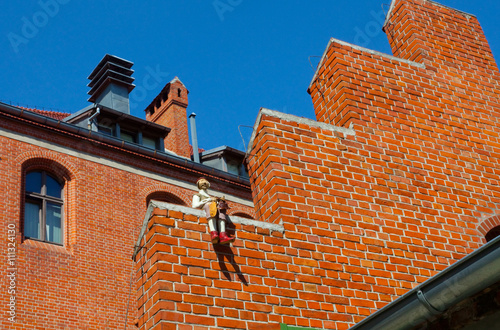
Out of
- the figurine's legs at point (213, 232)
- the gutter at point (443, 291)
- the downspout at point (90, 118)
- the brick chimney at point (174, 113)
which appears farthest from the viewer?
the brick chimney at point (174, 113)

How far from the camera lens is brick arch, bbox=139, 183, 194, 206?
71.6 feet

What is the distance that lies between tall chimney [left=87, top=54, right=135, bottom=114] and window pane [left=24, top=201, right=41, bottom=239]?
24.4 ft

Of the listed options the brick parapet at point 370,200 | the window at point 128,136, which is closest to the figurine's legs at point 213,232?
the brick parapet at point 370,200

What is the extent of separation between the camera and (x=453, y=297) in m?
4.11

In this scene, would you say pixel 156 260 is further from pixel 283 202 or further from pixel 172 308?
pixel 283 202

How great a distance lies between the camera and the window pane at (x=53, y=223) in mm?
19156

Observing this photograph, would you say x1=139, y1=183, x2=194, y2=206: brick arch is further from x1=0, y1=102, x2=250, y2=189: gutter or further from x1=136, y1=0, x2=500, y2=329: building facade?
x1=136, y1=0, x2=500, y2=329: building facade

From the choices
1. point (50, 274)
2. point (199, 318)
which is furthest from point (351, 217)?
point (50, 274)

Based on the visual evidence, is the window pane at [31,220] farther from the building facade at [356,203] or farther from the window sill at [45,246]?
the building facade at [356,203]

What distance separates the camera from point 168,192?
2250 centimetres

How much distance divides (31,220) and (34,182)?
1239mm

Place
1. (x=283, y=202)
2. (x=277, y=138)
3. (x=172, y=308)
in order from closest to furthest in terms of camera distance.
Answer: (x=172, y=308) < (x=283, y=202) < (x=277, y=138)

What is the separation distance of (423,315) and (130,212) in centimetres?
1742

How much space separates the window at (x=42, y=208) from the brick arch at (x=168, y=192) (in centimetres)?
282
